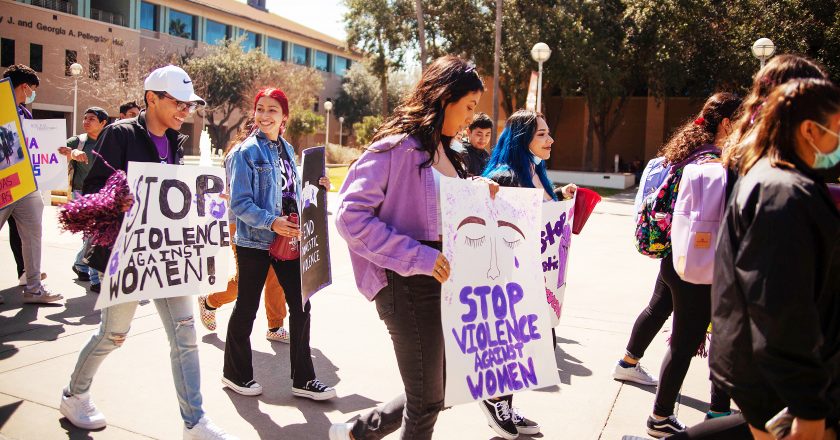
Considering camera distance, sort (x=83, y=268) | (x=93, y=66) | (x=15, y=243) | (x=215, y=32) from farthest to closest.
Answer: (x=215, y=32)
(x=93, y=66)
(x=83, y=268)
(x=15, y=243)

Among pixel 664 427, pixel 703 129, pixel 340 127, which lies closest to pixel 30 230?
pixel 664 427

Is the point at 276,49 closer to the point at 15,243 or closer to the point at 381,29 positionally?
the point at 381,29

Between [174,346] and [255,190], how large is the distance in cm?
118

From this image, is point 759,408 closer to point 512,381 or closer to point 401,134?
point 512,381

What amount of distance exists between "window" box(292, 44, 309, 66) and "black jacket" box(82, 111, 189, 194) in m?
60.0

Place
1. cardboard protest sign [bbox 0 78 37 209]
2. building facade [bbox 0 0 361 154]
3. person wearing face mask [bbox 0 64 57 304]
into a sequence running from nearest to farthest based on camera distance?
cardboard protest sign [bbox 0 78 37 209] → person wearing face mask [bbox 0 64 57 304] → building facade [bbox 0 0 361 154]

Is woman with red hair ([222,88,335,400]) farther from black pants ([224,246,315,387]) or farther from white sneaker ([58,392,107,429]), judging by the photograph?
white sneaker ([58,392,107,429])

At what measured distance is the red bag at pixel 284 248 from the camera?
4.09 m

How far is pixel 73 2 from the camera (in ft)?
143

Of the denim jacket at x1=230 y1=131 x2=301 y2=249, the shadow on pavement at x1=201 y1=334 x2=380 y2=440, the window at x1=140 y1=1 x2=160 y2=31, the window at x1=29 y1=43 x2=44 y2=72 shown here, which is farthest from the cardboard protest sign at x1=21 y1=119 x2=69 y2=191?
the window at x1=140 y1=1 x2=160 y2=31

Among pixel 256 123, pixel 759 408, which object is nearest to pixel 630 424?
pixel 759 408

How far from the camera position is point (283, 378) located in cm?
459

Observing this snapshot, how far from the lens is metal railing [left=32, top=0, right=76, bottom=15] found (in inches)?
1639

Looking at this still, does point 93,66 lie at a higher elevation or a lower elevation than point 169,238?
higher
